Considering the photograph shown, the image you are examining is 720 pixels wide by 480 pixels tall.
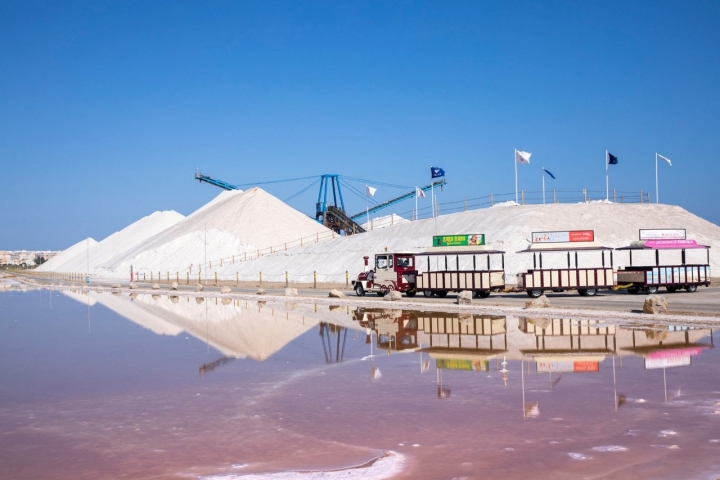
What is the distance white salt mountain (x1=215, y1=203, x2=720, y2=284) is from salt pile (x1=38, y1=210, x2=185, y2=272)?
7323 cm

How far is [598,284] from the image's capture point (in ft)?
111

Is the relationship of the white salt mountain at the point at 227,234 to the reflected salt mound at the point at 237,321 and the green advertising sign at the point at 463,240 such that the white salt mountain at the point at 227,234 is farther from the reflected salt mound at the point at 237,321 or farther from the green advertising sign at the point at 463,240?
the reflected salt mound at the point at 237,321

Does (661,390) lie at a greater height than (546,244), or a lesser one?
lesser

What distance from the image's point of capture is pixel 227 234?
88.8m

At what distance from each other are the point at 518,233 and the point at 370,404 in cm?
3989

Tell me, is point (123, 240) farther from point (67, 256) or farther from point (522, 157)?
point (522, 157)

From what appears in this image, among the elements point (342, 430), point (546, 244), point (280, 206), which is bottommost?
point (342, 430)

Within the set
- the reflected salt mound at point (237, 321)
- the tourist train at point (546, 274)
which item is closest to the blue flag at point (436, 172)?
the tourist train at point (546, 274)

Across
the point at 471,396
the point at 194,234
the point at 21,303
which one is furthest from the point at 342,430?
the point at 194,234

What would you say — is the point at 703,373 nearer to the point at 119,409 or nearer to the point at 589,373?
the point at 589,373

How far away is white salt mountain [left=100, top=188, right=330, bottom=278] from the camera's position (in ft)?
283

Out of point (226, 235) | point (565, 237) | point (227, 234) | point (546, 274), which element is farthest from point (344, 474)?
point (227, 234)

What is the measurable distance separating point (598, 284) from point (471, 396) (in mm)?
25101

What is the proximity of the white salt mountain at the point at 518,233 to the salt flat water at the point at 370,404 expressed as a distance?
27746 millimetres
